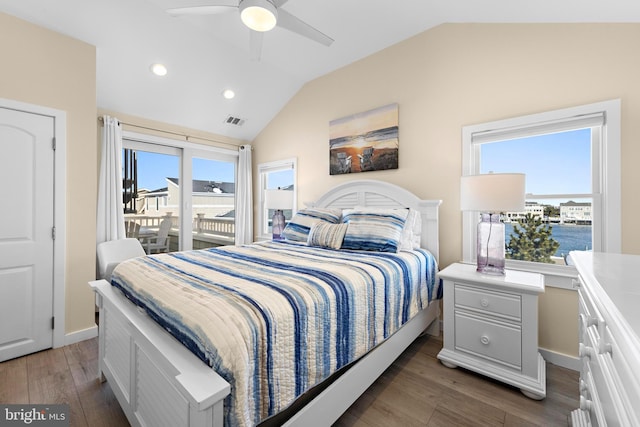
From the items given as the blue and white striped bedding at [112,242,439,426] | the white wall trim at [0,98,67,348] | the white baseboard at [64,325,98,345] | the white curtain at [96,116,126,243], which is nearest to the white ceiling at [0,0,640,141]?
the white curtain at [96,116,126,243]

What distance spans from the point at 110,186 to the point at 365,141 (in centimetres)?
296

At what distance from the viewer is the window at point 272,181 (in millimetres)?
4215

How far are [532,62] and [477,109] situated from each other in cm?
47

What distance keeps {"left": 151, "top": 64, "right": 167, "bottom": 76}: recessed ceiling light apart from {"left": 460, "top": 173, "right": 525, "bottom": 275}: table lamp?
3.21 m

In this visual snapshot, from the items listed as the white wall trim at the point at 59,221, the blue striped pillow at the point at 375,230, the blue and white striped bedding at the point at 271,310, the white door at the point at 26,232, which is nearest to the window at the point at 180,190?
the white wall trim at the point at 59,221

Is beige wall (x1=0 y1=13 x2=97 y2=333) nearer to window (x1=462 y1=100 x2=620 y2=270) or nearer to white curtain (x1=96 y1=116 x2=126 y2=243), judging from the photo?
white curtain (x1=96 y1=116 x2=126 y2=243)

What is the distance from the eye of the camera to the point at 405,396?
5.79ft

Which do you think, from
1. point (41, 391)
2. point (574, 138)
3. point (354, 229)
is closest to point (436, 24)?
point (574, 138)

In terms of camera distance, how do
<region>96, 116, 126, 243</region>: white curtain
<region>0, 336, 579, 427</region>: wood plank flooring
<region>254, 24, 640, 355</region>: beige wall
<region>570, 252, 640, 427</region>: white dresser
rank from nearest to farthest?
<region>570, 252, 640, 427</region>: white dresser → <region>0, 336, 579, 427</region>: wood plank flooring → <region>254, 24, 640, 355</region>: beige wall → <region>96, 116, 126, 243</region>: white curtain

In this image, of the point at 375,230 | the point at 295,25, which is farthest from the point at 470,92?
the point at 295,25

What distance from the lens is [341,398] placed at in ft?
4.64

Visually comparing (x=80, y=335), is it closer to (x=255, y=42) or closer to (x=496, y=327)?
(x=255, y=42)

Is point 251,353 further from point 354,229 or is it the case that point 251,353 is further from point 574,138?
point 574,138

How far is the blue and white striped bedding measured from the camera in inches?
38.2
